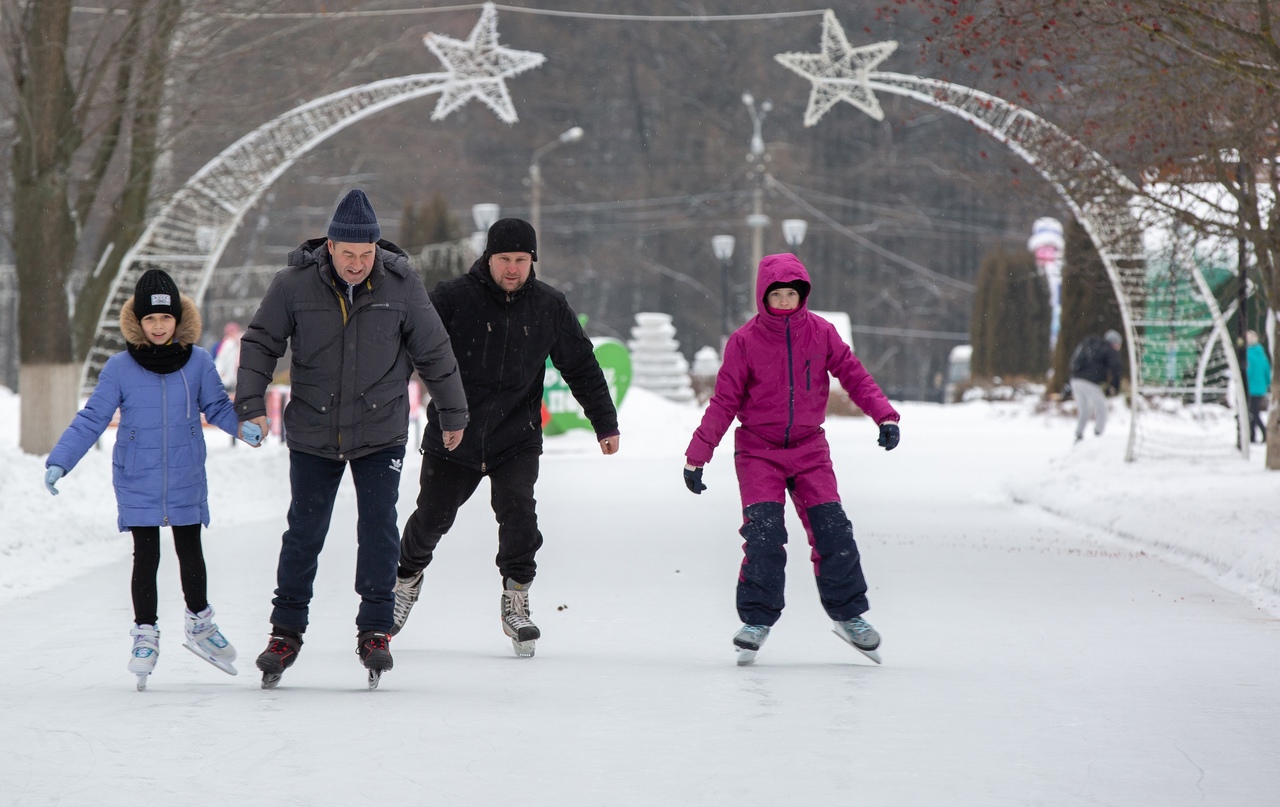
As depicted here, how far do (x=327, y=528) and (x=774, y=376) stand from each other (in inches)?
71.5

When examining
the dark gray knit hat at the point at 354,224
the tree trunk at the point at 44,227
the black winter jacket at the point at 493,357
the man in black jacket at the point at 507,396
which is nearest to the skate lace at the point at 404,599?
the man in black jacket at the point at 507,396

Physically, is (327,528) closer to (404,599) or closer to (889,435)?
(404,599)

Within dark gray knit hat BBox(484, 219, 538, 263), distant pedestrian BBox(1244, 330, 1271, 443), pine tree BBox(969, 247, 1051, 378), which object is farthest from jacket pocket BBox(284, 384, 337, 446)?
pine tree BBox(969, 247, 1051, 378)

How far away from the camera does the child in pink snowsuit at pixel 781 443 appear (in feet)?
22.4

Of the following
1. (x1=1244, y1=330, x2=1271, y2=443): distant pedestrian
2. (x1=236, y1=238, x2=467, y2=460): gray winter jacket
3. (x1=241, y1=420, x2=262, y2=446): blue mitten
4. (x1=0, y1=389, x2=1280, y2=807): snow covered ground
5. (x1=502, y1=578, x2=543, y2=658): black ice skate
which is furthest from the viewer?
(x1=1244, y1=330, x2=1271, y2=443): distant pedestrian

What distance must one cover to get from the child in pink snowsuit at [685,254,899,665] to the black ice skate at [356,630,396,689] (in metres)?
1.36

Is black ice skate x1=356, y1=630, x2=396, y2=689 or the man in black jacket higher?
the man in black jacket

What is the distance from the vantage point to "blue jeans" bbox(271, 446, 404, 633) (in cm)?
Result: 618

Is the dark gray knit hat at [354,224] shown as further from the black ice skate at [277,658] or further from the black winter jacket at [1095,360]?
the black winter jacket at [1095,360]

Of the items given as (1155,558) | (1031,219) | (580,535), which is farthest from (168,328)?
(1031,219)

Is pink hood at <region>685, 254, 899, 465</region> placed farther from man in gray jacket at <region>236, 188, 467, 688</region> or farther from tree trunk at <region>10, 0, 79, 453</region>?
tree trunk at <region>10, 0, 79, 453</region>

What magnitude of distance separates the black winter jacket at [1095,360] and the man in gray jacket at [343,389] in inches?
743

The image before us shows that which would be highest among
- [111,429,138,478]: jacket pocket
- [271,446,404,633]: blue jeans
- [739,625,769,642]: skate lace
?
[111,429,138,478]: jacket pocket

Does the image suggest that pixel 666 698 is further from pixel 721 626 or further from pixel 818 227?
pixel 818 227
